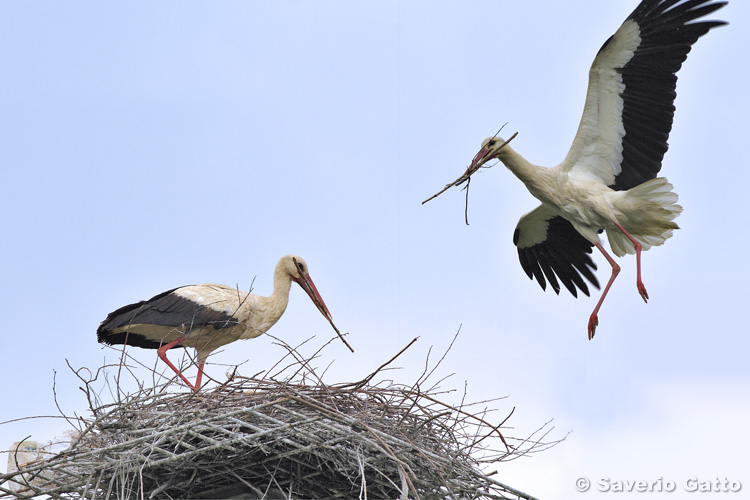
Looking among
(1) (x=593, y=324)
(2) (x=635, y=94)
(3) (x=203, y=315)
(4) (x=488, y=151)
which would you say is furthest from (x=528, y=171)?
(3) (x=203, y=315)

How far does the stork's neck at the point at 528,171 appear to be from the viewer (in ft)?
23.5

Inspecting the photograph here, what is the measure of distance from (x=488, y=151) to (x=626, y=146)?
3.70 feet

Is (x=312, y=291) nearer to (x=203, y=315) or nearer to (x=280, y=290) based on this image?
(x=280, y=290)

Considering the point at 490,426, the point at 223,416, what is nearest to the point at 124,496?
the point at 223,416

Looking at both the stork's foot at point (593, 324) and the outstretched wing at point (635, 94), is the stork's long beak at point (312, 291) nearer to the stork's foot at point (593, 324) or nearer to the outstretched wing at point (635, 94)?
the stork's foot at point (593, 324)

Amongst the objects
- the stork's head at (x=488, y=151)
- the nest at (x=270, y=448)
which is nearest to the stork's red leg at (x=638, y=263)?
the stork's head at (x=488, y=151)

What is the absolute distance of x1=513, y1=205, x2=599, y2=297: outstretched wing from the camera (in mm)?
8227

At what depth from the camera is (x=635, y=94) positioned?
6.93 meters

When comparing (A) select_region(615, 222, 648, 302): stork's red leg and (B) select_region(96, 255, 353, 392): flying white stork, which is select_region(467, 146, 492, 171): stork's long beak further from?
(B) select_region(96, 255, 353, 392): flying white stork

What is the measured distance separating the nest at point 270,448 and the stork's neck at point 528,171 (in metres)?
2.88

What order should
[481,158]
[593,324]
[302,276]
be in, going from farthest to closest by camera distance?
[481,158] < [302,276] < [593,324]

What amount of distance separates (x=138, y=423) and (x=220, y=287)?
246 cm

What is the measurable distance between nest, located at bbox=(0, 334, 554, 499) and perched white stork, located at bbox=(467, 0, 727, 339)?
2.48 meters

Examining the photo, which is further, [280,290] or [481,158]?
[481,158]
